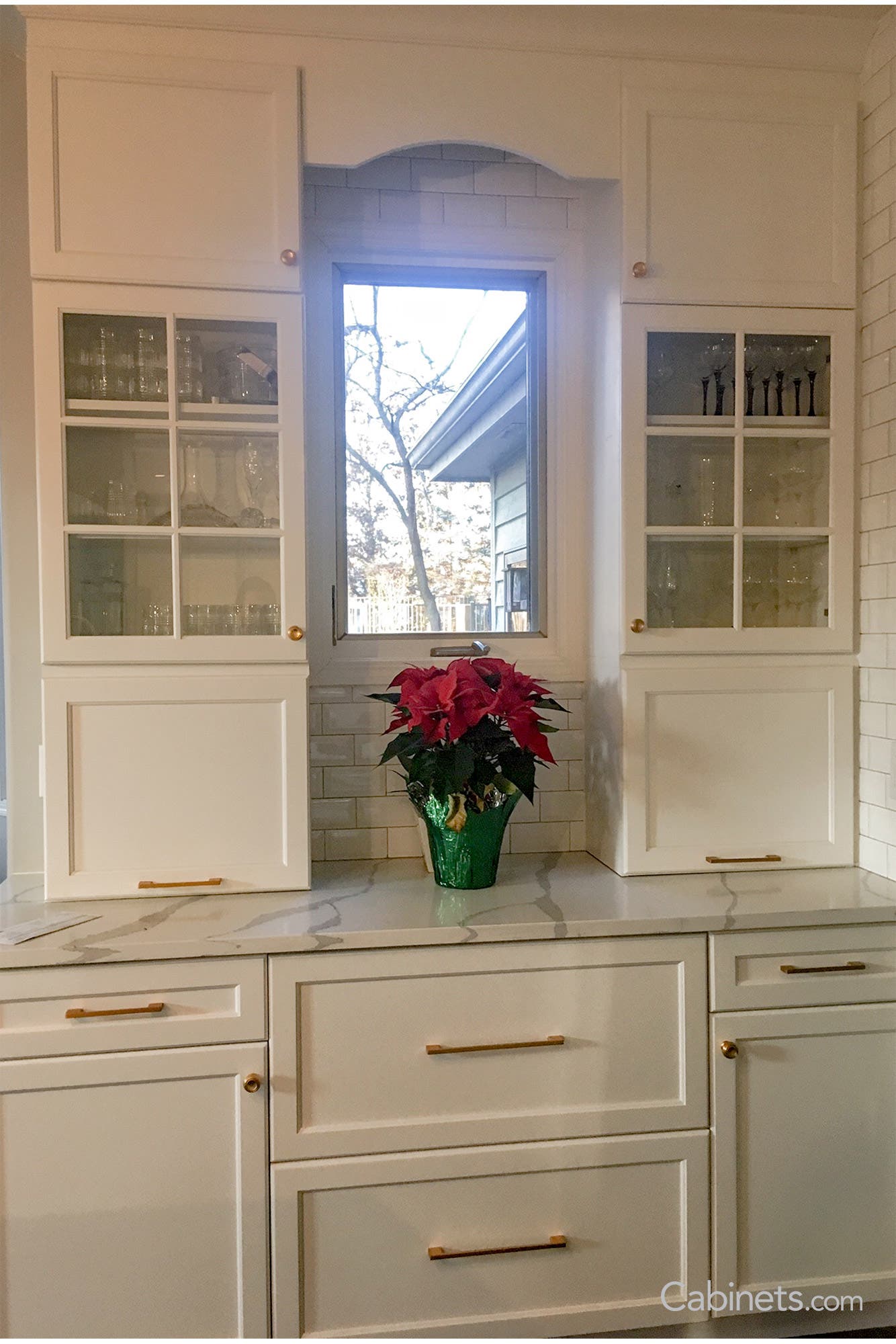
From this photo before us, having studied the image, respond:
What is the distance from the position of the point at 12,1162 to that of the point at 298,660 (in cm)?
105

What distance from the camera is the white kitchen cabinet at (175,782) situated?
186cm

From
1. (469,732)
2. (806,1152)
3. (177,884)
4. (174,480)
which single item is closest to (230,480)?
(174,480)

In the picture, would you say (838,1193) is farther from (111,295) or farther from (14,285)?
(14,285)

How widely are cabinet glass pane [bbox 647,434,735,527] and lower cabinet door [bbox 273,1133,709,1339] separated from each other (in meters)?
1.30

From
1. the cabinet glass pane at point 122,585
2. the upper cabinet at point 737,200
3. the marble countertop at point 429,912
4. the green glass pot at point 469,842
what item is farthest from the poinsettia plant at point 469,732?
the upper cabinet at point 737,200

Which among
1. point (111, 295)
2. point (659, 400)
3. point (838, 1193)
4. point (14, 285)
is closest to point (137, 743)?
point (111, 295)

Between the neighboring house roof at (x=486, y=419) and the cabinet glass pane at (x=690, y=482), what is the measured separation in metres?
0.47

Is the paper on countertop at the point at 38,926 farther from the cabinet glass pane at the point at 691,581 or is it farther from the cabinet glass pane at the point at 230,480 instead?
the cabinet glass pane at the point at 691,581

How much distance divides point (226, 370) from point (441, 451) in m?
0.64

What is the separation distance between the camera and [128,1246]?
1620 millimetres

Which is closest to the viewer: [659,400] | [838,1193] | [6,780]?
[838,1193]

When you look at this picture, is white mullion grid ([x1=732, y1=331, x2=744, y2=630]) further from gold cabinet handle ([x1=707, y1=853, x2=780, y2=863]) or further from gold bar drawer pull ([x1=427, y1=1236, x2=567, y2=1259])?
gold bar drawer pull ([x1=427, y1=1236, x2=567, y2=1259])

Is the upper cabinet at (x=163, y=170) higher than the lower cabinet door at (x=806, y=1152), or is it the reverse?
the upper cabinet at (x=163, y=170)

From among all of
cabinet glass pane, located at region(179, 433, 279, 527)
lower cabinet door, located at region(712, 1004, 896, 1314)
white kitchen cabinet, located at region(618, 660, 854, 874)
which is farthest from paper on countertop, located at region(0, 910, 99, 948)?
lower cabinet door, located at region(712, 1004, 896, 1314)
